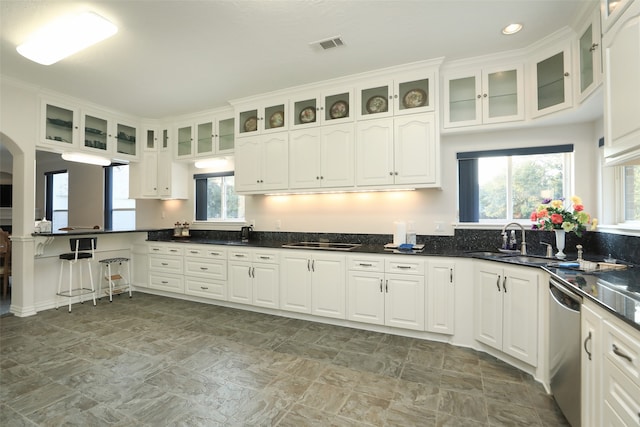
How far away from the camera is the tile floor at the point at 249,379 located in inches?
72.6

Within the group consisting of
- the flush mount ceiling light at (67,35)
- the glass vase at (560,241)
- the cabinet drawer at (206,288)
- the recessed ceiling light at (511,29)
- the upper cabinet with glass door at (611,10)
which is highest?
the recessed ceiling light at (511,29)

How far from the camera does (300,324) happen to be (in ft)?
11.2

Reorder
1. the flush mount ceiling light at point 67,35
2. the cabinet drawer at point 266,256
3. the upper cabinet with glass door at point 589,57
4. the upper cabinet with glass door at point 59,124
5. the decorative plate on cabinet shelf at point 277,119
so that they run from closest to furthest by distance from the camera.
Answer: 1. the upper cabinet with glass door at point 589,57
2. the flush mount ceiling light at point 67,35
3. the cabinet drawer at point 266,256
4. the upper cabinet with glass door at point 59,124
5. the decorative plate on cabinet shelf at point 277,119

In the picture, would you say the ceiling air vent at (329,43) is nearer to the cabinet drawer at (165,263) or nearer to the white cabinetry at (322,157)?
the white cabinetry at (322,157)

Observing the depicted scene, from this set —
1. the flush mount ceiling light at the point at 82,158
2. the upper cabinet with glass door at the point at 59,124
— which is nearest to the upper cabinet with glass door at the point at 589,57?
the flush mount ceiling light at the point at 82,158

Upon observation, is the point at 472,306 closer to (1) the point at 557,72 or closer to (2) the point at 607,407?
(2) the point at 607,407

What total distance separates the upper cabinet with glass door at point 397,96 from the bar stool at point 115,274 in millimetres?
4117

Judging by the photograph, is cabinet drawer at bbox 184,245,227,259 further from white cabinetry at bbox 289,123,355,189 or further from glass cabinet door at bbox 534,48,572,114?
glass cabinet door at bbox 534,48,572,114

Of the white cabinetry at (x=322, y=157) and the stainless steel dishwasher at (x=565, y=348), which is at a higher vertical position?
the white cabinetry at (x=322, y=157)

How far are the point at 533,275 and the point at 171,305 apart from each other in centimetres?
420

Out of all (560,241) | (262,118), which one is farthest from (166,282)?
(560,241)

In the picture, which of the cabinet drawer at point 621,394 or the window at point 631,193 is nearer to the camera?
the cabinet drawer at point 621,394

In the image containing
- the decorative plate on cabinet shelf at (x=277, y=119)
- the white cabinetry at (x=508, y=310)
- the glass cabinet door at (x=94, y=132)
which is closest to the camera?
the white cabinetry at (x=508, y=310)

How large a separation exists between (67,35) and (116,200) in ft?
16.2
